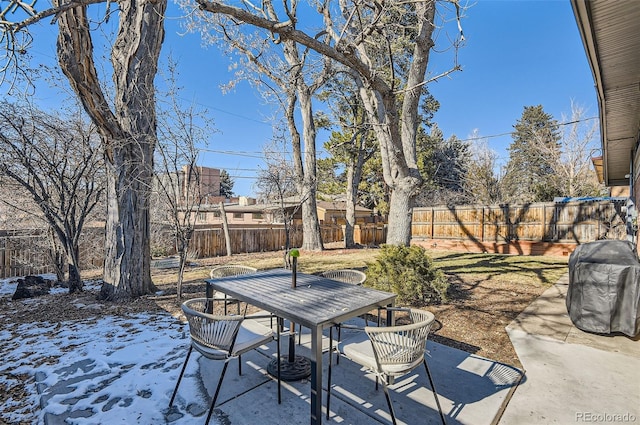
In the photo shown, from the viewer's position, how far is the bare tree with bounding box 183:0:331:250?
5.50 m

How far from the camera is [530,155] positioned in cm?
2400

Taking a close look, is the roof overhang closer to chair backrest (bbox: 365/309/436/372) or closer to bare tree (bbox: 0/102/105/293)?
chair backrest (bbox: 365/309/436/372)

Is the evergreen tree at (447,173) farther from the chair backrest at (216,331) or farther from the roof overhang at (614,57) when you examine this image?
the chair backrest at (216,331)

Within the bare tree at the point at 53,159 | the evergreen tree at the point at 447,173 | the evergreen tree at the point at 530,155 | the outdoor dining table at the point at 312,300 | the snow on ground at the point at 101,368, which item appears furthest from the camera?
the evergreen tree at the point at 447,173

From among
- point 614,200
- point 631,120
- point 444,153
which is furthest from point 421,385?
point 444,153

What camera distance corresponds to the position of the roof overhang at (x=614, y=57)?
233 cm

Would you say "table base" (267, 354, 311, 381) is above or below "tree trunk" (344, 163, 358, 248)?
below

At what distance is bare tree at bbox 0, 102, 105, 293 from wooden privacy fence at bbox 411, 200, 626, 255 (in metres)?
12.5

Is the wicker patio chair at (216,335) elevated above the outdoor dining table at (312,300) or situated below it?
below

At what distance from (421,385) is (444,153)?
22039 millimetres

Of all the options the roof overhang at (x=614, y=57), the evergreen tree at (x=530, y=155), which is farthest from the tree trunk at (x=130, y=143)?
the evergreen tree at (x=530, y=155)

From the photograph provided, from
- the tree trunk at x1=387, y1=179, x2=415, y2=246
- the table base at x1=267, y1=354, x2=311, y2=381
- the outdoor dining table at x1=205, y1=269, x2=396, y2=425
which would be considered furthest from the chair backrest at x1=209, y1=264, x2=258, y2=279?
the tree trunk at x1=387, y1=179, x2=415, y2=246

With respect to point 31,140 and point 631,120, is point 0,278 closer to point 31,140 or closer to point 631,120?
point 31,140

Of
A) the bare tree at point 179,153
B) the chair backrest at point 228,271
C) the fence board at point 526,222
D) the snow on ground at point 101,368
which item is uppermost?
the bare tree at point 179,153
